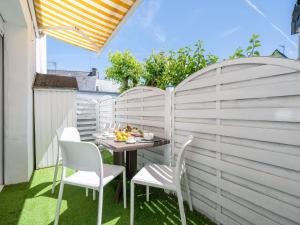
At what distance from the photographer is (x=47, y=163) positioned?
184 inches

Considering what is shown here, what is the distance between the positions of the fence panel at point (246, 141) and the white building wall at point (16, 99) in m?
3.13

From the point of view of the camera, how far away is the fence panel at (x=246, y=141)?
5.32 feet

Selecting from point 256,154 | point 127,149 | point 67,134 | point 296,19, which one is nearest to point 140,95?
point 67,134

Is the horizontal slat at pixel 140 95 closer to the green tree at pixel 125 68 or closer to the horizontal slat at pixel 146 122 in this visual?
the horizontal slat at pixel 146 122

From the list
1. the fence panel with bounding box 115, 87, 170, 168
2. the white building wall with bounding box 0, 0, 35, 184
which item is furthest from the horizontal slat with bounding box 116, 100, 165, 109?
the white building wall with bounding box 0, 0, 35, 184

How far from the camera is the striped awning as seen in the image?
3594 millimetres

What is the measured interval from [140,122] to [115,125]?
134 cm

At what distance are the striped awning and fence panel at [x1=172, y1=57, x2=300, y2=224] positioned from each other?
7.06 feet

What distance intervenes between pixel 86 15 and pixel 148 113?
2416 mm

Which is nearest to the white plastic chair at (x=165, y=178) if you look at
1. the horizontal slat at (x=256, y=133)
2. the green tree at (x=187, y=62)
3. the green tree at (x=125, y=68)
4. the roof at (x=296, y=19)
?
the horizontal slat at (x=256, y=133)

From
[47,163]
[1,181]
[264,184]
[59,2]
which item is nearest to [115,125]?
[47,163]

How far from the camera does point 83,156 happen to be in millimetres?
2090

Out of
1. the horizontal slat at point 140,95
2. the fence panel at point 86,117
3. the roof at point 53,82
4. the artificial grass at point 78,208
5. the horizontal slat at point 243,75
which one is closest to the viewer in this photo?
the horizontal slat at point 243,75

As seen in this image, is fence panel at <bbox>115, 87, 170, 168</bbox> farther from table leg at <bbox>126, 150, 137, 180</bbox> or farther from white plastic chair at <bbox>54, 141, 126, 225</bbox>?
white plastic chair at <bbox>54, 141, 126, 225</bbox>
